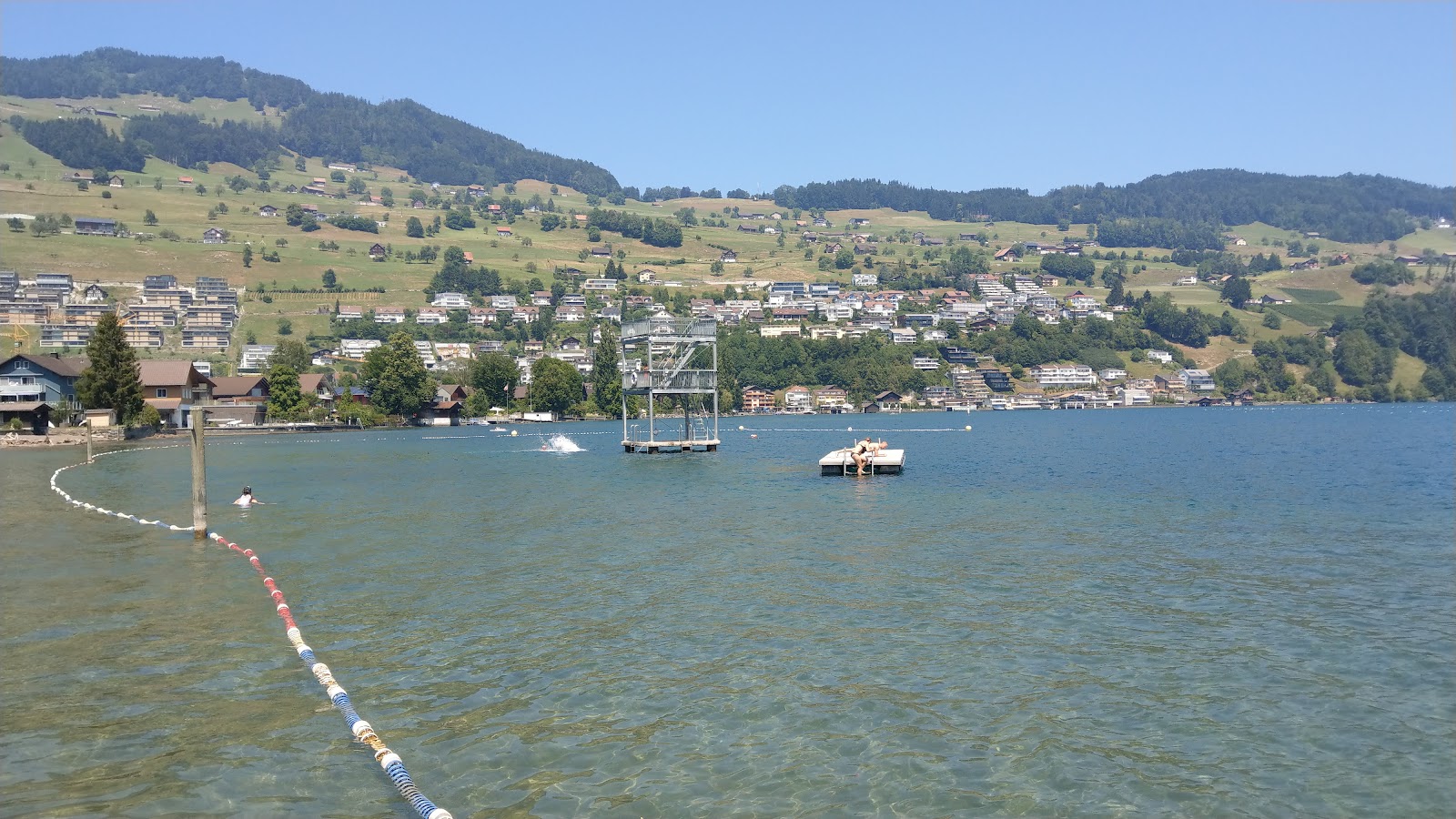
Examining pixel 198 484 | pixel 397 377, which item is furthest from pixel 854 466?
pixel 397 377

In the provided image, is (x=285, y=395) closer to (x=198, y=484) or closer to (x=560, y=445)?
(x=560, y=445)

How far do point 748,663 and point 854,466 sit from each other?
4397cm

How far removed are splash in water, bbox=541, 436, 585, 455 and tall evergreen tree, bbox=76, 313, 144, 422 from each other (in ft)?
142

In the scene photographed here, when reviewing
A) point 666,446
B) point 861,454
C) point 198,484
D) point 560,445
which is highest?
point 198,484

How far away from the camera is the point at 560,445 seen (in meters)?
103

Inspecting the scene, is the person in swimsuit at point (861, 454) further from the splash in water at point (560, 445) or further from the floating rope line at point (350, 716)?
the floating rope line at point (350, 716)

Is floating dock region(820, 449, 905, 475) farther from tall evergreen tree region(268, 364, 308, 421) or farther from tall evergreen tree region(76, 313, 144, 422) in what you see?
tall evergreen tree region(268, 364, 308, 421)

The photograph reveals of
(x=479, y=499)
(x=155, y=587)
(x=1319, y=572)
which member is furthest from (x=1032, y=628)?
(x=479, y=499)

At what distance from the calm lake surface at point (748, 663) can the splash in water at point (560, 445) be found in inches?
2094

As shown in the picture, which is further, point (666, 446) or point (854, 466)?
point (666, 446)

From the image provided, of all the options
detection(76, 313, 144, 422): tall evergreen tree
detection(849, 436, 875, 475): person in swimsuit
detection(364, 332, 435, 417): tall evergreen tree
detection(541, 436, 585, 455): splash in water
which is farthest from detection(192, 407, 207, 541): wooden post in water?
detection(364, 332, 435, 417): tall evergreen tree

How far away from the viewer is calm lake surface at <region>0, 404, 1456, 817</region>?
12.4 m

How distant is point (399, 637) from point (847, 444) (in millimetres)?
82912

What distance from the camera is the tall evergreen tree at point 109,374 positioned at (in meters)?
106
